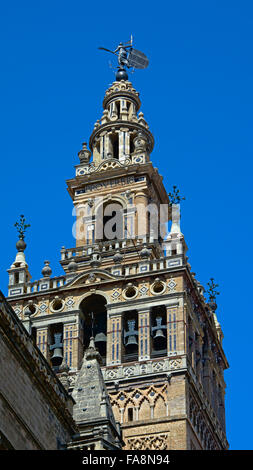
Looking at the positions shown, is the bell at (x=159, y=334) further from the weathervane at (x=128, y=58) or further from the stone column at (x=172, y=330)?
the weathervane at (x=128, y=58)

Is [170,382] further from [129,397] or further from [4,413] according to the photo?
[4,413]

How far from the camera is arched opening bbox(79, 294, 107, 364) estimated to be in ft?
196

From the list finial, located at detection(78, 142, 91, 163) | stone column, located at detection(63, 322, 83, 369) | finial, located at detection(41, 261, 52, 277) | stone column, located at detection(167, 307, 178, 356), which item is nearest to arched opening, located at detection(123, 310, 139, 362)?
stone column, located at detection(167, 307, 178, 356)

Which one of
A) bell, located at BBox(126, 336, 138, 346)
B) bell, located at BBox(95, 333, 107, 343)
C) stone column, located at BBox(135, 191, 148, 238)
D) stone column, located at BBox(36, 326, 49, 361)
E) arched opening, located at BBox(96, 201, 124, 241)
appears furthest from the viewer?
arched opening, located at BBox(96, 201, 124, 241)

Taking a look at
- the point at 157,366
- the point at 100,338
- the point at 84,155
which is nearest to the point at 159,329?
the point at 157,366

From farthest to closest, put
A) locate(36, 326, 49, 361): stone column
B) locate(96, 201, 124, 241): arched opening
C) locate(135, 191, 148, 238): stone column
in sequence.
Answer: locate(96, 201, 124, 241): arched opening, locate(135, 191, 148, 238): stone column, locate(36, 326, 49, 361): stone column

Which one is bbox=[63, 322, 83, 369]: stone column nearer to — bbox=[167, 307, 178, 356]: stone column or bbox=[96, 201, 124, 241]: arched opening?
bbox=[167, 307, 178, 356]: stone column

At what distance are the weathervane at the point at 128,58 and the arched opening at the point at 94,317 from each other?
18.3m

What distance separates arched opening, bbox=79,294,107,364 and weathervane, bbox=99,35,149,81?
1826cm

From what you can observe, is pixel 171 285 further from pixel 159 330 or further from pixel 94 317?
pixel 94 317

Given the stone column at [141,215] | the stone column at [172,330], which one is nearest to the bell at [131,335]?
the stone column at [172,330]

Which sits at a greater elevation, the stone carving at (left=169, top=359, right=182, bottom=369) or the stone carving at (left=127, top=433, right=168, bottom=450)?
the stone carving at (left=169, top=359, right=182, bottom=369)

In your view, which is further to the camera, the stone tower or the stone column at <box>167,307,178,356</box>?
the stone column at <box>167,307,178,356</box>
